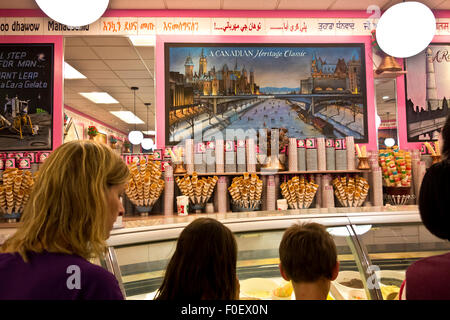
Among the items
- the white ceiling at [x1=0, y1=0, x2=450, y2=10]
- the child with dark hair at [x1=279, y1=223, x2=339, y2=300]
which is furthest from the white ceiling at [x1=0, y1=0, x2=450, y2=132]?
the child with dark hair at [x1=279, y1=223, x2=339, y2=300]

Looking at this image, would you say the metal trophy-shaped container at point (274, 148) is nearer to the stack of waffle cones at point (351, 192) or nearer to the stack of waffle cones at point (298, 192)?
the stack of waffle cones at point (298, 192)

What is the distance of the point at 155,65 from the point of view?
169 inches

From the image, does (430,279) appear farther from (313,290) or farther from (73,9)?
(73,9)

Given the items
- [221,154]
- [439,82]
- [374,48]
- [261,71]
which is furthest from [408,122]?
[221,154]

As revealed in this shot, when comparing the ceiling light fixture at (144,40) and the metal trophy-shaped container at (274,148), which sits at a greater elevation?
Result: the ceiling light fixture at (144,40)

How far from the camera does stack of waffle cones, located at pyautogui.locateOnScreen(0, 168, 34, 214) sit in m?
3.11

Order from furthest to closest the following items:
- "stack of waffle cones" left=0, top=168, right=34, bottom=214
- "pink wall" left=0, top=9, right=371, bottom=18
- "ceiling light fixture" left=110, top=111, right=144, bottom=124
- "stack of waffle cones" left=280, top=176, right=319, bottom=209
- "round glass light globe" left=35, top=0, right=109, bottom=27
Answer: "ceiling light fixture" left=110, top=111, right=144, bottom=124 < "pink wall" left=0, top=9, right=371, bottom=18 < "stack of waffle cones" left=280, top=176, right=319, bottom=209 < "stack of waffle cones" left=0, top=168, right=34, bottom=214 < "round glass light globe" left=35, top=0, right=109, bottom=27

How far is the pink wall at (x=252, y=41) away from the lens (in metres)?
4.23

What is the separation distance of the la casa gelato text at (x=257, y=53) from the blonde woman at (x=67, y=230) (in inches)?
146

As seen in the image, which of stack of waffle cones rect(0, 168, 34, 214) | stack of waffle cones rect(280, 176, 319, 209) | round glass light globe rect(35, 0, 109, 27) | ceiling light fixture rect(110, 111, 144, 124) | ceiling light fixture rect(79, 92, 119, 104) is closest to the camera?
round glass light globe rect(35, 0, 109, 27)

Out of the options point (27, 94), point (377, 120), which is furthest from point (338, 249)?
point (27, 94)

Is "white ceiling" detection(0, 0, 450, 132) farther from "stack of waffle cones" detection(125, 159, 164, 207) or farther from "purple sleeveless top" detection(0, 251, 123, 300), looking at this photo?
"purple sleeveless top" detection(0, 251, 123, 300)

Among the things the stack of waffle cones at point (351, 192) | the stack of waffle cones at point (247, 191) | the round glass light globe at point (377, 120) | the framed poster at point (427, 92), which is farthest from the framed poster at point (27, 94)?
the framed poster at point (427, 92)

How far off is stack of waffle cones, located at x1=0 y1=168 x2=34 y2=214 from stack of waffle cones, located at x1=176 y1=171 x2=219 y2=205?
57.8 inches
